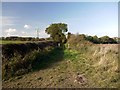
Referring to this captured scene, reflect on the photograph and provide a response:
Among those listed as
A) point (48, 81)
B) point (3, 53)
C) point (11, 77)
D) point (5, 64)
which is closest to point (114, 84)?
point (48, 81)

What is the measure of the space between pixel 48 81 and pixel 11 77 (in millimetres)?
2754

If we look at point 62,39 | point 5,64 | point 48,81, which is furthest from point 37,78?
point 62,39

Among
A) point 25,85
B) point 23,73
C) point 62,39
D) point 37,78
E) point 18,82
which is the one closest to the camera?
point 25,85

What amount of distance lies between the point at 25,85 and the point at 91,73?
4723 millimetres

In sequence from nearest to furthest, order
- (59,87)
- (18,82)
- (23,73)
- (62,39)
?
(59,87) < (18,82) < (23,73) < (62,39)

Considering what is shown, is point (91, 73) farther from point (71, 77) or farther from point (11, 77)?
point (11, 77)

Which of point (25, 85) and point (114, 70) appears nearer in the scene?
point (25, 85)

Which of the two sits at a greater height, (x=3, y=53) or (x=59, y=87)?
(x=3, y=53)

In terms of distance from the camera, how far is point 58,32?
7456cm

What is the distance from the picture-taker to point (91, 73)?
15016 millimetres

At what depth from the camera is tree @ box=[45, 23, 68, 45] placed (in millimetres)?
72062

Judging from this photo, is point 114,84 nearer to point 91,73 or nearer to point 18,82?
point 91,73

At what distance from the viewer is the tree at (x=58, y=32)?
72.1m

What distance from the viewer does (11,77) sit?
14.6 metres
